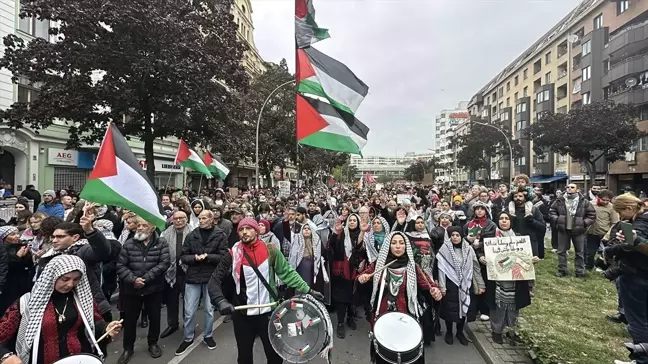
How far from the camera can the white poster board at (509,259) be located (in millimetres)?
4859

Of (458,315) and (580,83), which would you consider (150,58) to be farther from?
(580,83)

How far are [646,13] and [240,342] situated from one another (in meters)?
40.4

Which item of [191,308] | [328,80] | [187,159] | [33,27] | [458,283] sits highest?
[33,27]

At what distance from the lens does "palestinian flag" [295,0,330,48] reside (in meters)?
6.91

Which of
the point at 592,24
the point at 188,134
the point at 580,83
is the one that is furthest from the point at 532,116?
the point at 188,134

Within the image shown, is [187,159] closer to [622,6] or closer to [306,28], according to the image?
[306,28]

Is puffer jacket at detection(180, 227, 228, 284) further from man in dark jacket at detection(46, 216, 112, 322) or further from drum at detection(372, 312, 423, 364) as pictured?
drum at detection(372, 312, 423, 364)

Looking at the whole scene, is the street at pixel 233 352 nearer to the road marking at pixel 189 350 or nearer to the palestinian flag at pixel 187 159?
the road marking at pixel 189 350

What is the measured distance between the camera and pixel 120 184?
4.30 m

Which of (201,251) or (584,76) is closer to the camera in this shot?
(201,251)

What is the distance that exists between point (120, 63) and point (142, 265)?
11.3m

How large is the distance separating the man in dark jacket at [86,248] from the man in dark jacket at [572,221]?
345 inches

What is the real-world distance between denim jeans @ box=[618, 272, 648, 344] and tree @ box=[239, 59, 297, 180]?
2372 cm

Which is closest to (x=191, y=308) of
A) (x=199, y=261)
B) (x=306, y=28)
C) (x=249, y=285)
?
(x=199, y=261)
